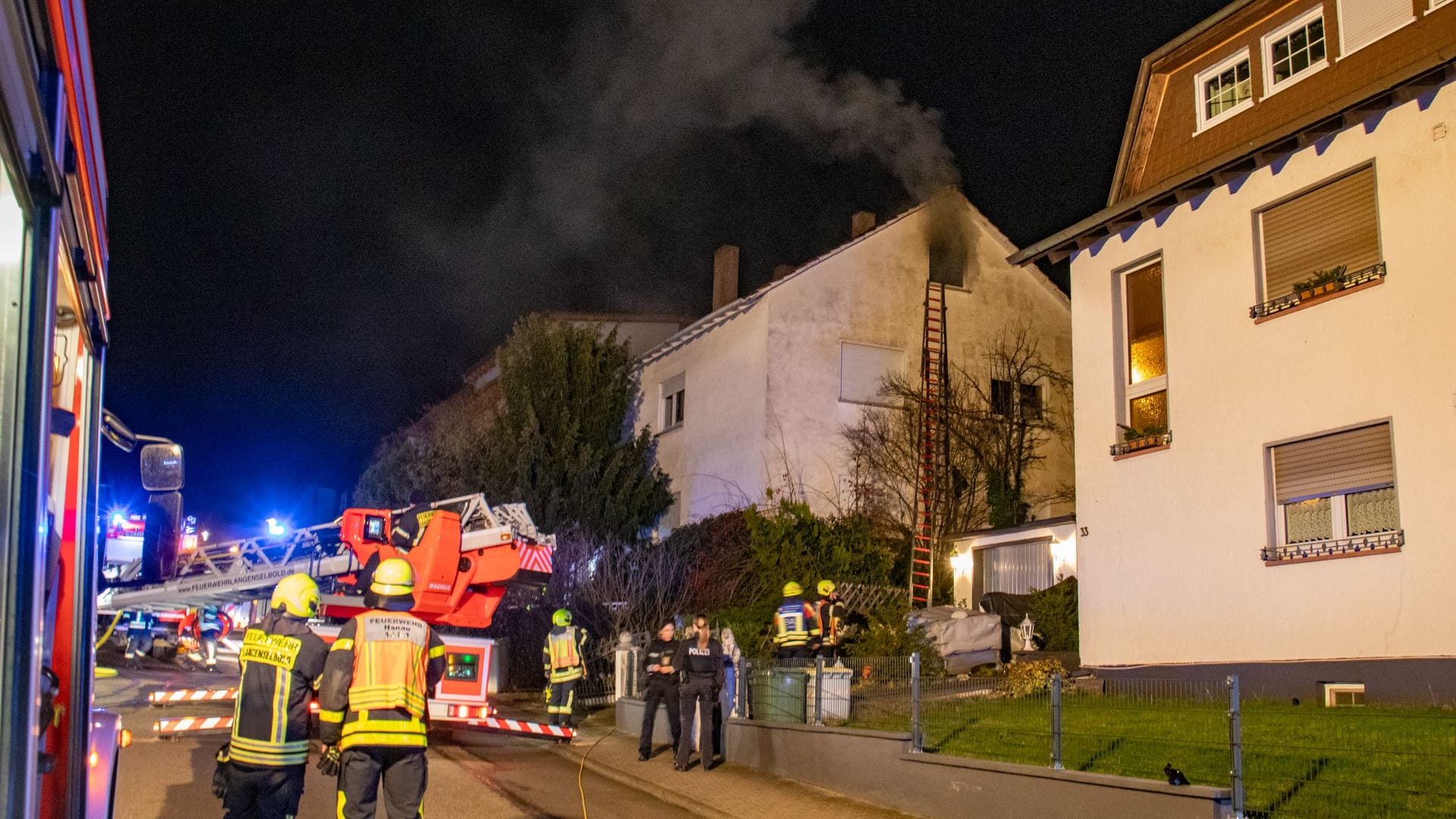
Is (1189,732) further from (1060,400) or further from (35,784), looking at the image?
(1060,400)

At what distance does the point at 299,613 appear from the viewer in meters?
7.21

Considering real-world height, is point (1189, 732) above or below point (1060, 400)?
below

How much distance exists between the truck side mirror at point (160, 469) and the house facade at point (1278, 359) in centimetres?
1116

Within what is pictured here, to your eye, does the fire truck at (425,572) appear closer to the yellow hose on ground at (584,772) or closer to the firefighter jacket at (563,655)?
the yellow hose on ground at (584,772)

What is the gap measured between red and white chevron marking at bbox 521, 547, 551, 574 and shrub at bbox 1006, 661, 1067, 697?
18.0ft

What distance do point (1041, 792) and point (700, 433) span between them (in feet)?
61.5

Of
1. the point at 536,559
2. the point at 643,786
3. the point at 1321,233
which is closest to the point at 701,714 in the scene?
the point at 643,786

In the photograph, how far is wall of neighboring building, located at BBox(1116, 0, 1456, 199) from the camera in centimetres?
1312

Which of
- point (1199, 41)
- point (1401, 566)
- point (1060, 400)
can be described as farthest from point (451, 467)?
point (1401, 566)

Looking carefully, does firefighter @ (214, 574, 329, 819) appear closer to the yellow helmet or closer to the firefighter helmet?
the yellow helmet

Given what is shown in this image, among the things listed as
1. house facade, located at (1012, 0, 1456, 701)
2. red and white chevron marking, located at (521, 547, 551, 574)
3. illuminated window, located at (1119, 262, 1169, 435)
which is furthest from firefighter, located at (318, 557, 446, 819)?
illuminated window, located at (1119, 262, 1169, 435)

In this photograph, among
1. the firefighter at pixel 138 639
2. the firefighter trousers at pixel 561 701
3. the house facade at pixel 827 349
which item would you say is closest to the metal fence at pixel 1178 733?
the firefighter trousers at pixel 561 701

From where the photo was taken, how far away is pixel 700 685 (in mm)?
13641

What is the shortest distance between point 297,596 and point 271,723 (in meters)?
0.76
